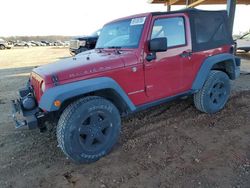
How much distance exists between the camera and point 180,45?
408 centimetres

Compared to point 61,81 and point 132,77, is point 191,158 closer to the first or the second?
point 132,77

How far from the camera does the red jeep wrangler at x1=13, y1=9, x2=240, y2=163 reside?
3.09 meters

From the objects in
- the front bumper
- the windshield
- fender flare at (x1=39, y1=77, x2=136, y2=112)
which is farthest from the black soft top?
the front bumper

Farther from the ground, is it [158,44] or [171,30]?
[171,30]

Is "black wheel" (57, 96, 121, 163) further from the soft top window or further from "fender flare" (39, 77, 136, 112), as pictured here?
the soft top window

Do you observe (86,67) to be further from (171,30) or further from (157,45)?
(171,30)

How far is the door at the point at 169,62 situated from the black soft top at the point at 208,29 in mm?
192

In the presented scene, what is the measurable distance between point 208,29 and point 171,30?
0.95m

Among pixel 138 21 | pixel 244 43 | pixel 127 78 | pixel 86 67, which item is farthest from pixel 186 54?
pixel 244 43

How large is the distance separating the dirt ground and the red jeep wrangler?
12.3 inches

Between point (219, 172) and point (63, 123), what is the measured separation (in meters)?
2.01

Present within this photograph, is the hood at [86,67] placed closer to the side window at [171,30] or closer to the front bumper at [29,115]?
the front bumper at [29,115]

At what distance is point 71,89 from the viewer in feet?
9.79

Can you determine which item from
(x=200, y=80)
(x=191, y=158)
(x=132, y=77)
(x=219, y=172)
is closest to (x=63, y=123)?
(x=132, y=77)
